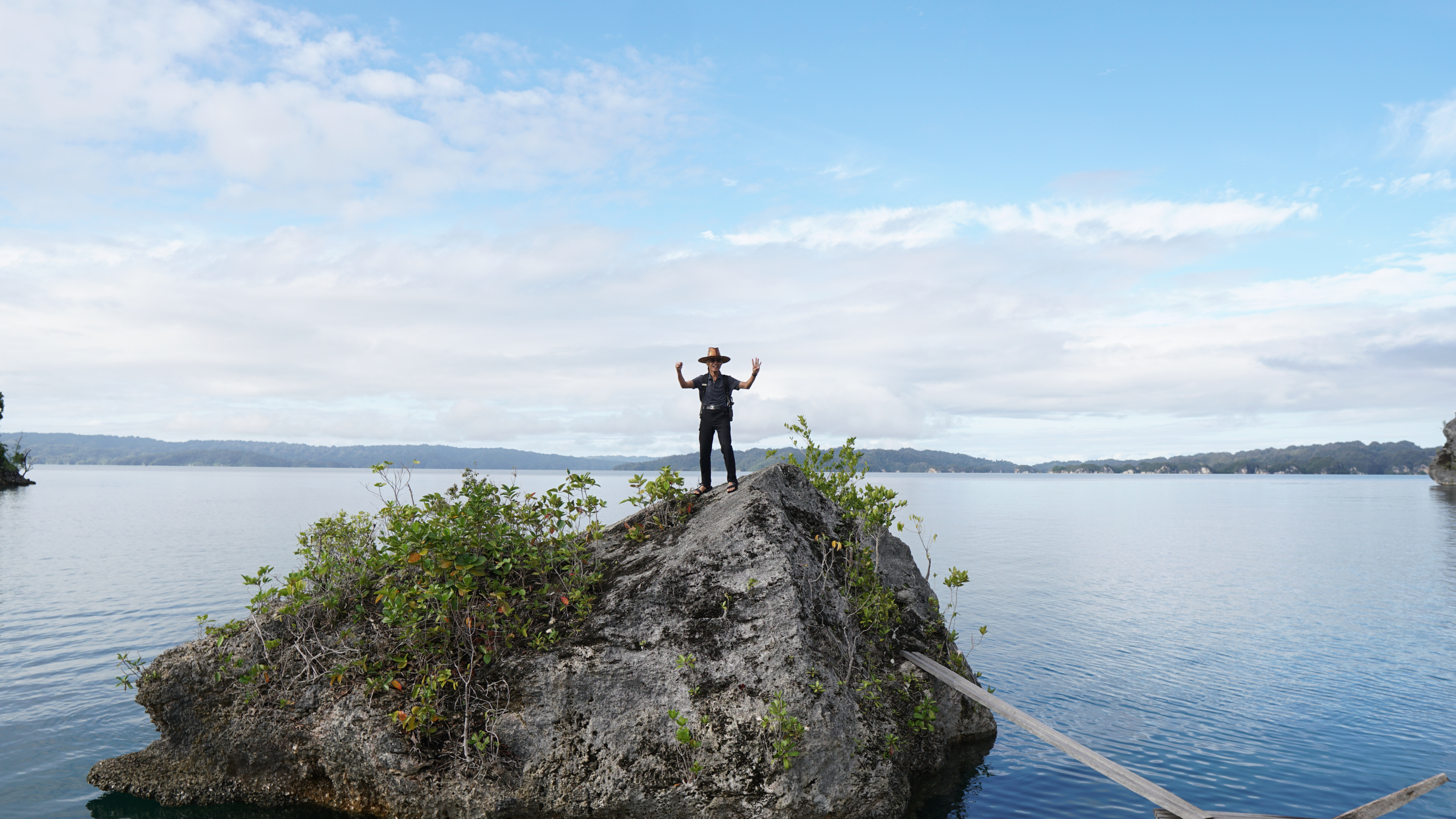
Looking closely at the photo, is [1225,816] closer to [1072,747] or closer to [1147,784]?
[1147,784]

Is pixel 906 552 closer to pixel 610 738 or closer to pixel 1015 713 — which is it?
pixel 1015 713

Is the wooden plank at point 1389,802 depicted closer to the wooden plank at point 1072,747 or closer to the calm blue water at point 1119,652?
the wooden plank at point 1072,747

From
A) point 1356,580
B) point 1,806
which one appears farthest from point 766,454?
point 1356,580

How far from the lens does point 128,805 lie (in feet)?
39.6

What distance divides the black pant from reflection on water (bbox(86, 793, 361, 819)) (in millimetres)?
8675

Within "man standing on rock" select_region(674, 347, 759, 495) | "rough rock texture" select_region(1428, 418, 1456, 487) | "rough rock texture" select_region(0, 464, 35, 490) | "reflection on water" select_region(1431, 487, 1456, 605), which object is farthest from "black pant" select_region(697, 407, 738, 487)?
"rough rock texture" select_region(1428, 418, 1456, 487)

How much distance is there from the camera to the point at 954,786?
13.5 meters

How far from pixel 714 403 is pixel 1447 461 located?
175633 millimetres

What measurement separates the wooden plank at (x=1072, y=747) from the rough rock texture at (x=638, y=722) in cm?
65

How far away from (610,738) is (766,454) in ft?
23.3

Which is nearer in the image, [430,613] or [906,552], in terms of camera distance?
[430,613]

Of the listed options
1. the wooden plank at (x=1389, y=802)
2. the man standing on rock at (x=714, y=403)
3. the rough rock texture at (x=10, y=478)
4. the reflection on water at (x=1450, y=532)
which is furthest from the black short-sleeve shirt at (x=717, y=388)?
the rough rock texture at (x=10, y=478)

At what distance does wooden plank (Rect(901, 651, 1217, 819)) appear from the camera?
1012 cm

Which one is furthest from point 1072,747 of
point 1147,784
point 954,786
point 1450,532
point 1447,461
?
point 1447,461
